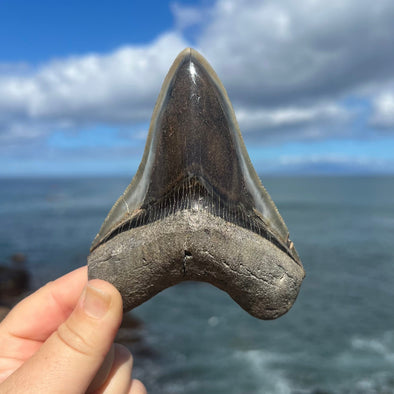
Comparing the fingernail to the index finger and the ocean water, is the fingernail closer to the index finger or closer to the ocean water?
the index finger

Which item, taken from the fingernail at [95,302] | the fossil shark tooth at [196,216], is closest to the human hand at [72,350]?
the fingernail at [95,302]

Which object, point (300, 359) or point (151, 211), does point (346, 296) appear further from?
point (151, 211)

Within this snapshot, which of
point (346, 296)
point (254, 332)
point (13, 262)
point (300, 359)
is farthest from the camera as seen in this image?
point (13, 262)

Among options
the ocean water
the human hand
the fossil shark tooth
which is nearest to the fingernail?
the human hand

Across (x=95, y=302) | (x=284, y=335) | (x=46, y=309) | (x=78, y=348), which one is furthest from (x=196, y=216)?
(x=284, y=335)

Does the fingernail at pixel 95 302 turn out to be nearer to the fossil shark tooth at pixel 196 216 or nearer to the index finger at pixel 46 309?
the fossil shark tooth at pixel 196 216

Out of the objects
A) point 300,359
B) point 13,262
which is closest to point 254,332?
point 300,359

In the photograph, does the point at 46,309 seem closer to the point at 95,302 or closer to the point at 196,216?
the point at 95,302
